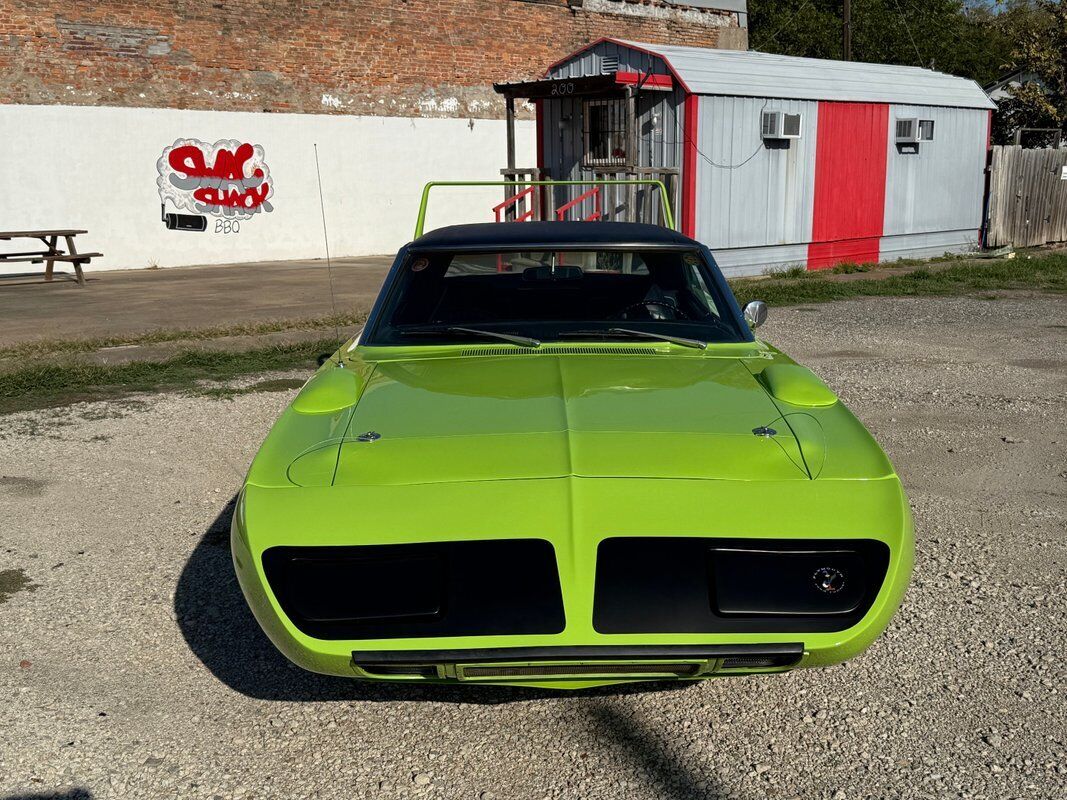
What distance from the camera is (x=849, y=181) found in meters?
16.6

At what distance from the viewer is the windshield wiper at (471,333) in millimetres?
3955

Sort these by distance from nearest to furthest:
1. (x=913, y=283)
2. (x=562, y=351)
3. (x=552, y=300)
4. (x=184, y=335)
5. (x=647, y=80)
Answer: (x=562, y=351) → (x=552, y=300) → (x=184, y=335) → (x=647, y=80) → (x=913, y=283)

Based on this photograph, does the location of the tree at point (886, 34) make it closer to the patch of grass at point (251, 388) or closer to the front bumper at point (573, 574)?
the patch of grass at point (251, 388)

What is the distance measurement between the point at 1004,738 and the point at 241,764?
222cm

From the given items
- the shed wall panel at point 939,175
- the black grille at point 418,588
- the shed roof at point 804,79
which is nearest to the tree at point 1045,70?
the shed roof at point 804,79

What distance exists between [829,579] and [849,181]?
15.1 metres

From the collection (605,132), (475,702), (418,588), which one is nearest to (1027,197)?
(605,132)

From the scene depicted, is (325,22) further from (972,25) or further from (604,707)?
(972,25)

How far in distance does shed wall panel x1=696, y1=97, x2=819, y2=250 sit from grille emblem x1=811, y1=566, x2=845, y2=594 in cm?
1230

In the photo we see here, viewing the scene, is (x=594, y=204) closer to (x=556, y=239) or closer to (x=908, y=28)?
(x=556, y=239)

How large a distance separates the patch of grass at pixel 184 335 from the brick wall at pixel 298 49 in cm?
970

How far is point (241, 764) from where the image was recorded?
2.96m

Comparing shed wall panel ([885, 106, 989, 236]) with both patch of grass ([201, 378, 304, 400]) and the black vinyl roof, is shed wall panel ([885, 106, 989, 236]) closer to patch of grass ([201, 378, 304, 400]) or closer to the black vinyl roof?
patch of grass ([201, 378, 304, 400])

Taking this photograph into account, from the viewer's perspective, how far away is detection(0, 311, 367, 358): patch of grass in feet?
30.7
